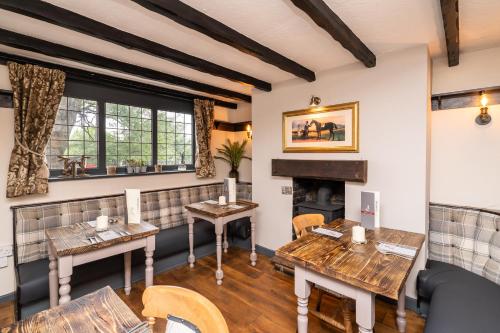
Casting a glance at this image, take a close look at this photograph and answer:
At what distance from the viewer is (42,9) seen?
1.57 meters

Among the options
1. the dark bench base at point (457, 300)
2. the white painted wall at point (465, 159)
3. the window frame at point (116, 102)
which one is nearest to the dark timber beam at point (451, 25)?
the white painted wall at point (465, 159)

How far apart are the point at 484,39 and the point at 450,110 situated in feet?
2.05

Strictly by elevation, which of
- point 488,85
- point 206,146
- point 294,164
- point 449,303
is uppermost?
point 488,85

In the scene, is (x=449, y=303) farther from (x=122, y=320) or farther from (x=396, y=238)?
(x=122, y=320)

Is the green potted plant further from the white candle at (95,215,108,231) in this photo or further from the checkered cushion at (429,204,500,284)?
the checkered cushion at (429,204,500,284)

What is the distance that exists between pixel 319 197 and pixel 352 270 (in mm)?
1799

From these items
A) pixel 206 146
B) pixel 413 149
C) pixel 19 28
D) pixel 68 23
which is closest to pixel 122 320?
pixel 68 23

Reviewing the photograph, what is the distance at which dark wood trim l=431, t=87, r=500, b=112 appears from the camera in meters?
2.21

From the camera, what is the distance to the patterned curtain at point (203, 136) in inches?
151

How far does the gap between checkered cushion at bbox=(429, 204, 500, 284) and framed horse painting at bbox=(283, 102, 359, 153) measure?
106cm

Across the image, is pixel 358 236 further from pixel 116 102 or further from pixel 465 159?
pixel 116 102

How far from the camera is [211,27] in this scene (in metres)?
1.77

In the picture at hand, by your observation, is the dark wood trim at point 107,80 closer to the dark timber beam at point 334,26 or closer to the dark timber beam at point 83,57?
the dark timber beam at point 83,57

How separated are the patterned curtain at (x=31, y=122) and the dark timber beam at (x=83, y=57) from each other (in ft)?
1.43
